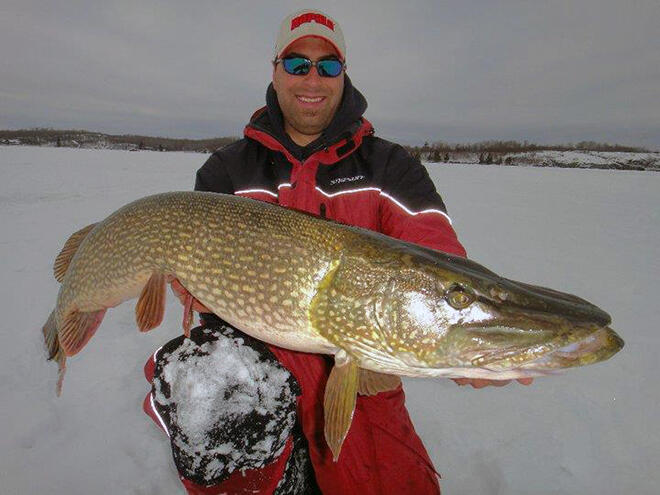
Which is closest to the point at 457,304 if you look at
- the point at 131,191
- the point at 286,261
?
the point at 286,261

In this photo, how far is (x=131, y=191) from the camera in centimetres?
771

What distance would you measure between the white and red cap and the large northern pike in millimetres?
1099

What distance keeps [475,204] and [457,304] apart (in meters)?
6.77

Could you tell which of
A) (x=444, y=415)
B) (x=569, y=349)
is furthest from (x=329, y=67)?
(x=444, y=415)

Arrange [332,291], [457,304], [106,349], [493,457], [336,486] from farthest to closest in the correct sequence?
[106,349], [493,457], [336,486], [332,291], [457,304]

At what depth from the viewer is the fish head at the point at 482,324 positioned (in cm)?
112

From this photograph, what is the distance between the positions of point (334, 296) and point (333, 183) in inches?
33.6

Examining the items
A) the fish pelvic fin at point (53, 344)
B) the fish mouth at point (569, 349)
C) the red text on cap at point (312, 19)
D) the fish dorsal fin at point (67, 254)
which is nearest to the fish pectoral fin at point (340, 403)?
the fish mouth at point (569, 349)

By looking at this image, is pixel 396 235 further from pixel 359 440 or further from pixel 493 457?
pixel 493 457

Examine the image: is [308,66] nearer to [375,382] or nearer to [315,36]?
[315,36]

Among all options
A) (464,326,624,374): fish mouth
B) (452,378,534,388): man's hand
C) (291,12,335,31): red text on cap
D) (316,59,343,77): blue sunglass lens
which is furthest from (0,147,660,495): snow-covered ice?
(291,12,335,31): red text on cap

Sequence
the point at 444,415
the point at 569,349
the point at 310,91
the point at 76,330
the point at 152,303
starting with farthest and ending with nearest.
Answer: the point at 310,91
the point at 444,415
the point at 76,330
the point at 152,303
the point at 569,349

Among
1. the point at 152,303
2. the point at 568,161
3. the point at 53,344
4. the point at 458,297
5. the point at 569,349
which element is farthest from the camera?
the point at 568,161

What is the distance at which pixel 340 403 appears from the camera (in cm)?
131
